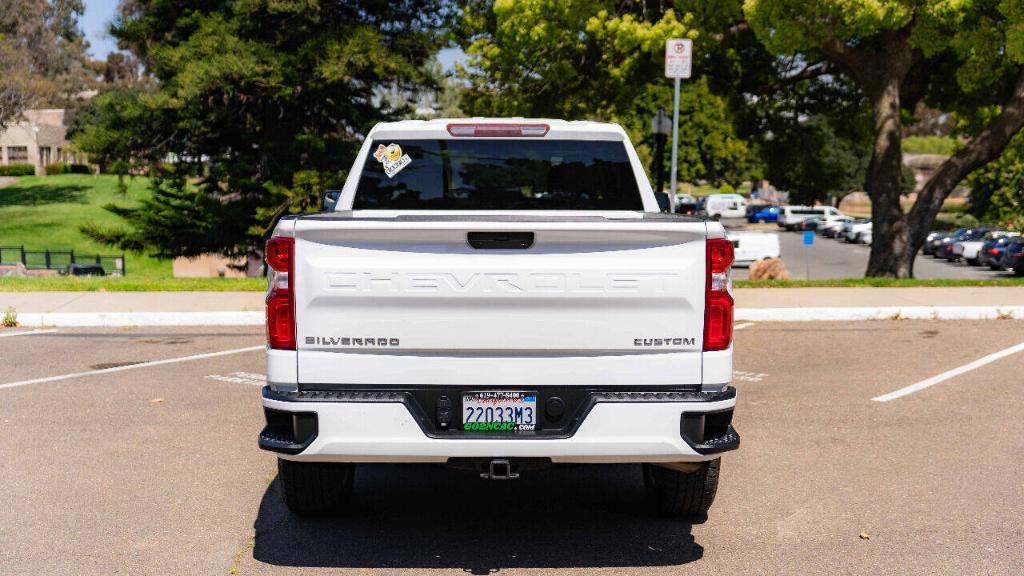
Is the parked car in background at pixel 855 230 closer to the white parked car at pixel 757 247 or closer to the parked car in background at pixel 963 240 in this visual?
the parked car in background at pixel 963 240

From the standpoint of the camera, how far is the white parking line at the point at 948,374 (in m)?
8.76

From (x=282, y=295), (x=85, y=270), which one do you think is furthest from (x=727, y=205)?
(x=282, y=295)

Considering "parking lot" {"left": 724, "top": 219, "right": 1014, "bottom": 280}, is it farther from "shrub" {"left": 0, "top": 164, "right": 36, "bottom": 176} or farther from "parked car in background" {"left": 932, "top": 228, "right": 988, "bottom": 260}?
"shrub" {"left": 0, "top": 164, "right": 36, "bottom": 176}

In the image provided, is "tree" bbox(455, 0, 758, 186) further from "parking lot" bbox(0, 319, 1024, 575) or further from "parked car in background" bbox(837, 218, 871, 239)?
"parked car in background" bbox(837, 218, 871, 239)

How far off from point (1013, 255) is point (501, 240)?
3951 cm

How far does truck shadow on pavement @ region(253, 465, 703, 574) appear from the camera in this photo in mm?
4922

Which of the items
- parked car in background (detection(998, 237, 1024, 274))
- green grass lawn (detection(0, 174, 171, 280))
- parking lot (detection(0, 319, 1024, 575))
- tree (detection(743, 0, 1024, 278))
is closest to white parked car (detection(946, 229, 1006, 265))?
parked car in background (detection(998, 237, 1024, 274))

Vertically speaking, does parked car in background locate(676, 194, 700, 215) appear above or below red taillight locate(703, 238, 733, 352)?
below

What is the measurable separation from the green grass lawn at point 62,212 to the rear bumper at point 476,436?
44.8 metres

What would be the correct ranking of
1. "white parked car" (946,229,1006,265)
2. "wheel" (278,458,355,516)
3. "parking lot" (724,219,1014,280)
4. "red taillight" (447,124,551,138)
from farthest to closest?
"white parked car" (946,229,1006,265)
"parking lot" (724,219,1014,280)
"red taillight" (447,124,551,138)
"wheel" (278,458,355,516)

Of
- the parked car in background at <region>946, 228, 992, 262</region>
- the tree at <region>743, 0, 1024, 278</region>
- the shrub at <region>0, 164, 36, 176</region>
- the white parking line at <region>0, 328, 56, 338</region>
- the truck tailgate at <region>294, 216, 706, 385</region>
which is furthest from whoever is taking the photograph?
the shrub at <region>0, 164, 36, 176</region>

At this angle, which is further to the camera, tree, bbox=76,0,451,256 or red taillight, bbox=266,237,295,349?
tree, bbox=76,0,451,256

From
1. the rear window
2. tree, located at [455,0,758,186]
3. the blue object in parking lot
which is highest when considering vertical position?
tree, located at [455,0,758,186]

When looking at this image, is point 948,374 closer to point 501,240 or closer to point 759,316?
point 759,316
